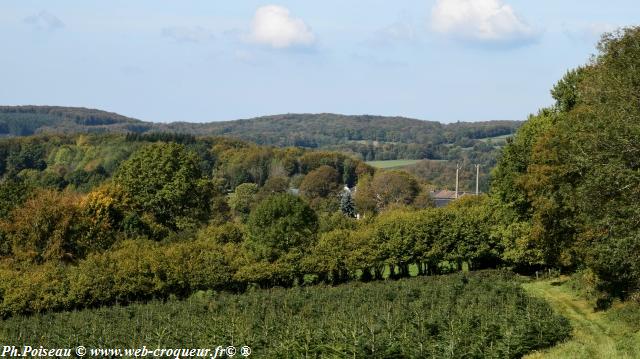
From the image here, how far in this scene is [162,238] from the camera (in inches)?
3455

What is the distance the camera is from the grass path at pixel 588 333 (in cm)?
3291

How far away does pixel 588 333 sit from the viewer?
132 feet

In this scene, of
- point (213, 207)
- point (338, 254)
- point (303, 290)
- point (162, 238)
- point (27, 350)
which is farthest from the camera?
point (213, 207)

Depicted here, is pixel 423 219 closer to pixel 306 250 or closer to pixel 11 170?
pixel 306 250

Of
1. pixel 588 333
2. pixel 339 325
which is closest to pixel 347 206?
pixel 588 333

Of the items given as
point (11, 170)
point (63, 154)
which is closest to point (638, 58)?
point (11, 170)

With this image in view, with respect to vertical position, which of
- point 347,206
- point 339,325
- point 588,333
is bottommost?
point 347,206

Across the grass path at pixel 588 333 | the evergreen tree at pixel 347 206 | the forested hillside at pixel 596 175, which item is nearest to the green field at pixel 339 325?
the grass path at pixel 588 333

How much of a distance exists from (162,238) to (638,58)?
58.9 m

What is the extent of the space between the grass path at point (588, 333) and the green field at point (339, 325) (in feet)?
4.29

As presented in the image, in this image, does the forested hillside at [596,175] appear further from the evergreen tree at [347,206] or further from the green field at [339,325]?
the evergreen tree at [347,206]

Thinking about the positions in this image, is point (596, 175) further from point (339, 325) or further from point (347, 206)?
point (347, 206)

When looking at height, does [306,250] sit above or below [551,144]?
below

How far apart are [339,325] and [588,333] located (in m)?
12.2
